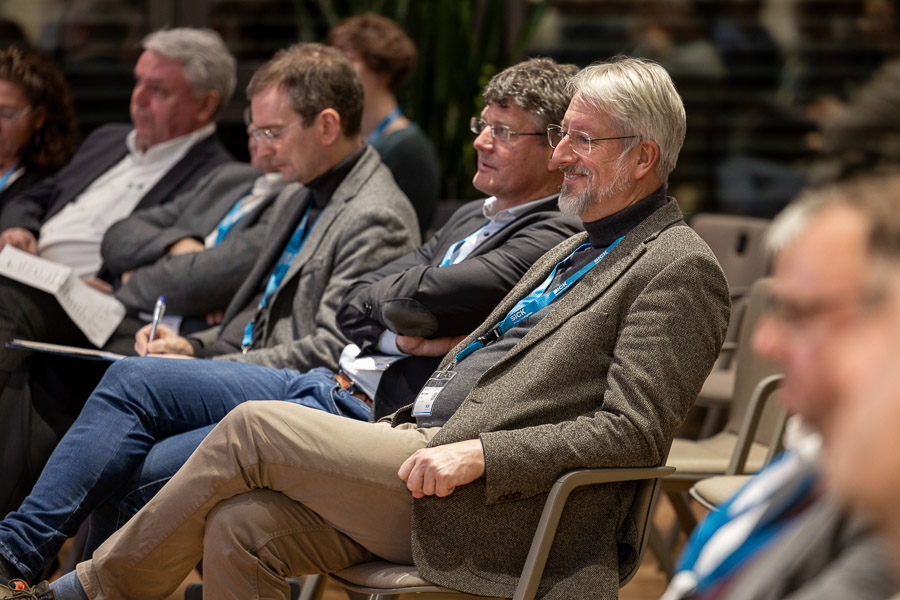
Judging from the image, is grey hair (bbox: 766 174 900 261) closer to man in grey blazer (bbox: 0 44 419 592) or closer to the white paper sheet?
man in grey blazer (bbox: 0 44 419 592)

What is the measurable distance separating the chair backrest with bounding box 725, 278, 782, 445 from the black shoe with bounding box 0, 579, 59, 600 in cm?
182

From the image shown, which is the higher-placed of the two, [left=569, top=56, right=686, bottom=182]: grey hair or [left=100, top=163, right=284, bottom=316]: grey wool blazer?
[left=569, top=56, right=686, bottom=182]: grey hair

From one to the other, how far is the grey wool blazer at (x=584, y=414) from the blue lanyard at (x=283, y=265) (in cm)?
104

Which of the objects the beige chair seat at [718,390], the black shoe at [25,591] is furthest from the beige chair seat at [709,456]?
the black shoe at [25,591]

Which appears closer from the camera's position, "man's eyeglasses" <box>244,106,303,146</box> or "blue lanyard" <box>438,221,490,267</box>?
"blue lanyard" <box>438,221,490,267</box>

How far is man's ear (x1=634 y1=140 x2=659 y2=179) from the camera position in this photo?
6.92ft

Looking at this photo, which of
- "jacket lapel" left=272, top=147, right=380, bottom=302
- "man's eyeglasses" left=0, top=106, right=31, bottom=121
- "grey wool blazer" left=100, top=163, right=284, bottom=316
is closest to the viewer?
"jacket lapel" left=272, top=147, right=380, bottom=302

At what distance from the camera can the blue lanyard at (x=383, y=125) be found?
3904mm

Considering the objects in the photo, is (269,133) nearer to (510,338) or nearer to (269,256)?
(269,256)

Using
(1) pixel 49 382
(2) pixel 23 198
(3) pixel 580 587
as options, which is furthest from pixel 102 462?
(2) pixel 23 198

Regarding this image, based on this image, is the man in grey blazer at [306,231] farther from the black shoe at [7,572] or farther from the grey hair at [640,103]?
the grey hair at [640,103]

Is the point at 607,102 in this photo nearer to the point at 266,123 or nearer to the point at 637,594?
the point at 266,123

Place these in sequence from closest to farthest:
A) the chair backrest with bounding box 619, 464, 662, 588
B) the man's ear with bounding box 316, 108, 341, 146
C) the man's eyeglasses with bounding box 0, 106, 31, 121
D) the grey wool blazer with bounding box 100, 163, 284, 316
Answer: the chair backrest with bounding box 619, 464, 662, 588
the man's ear with bounding box 316, 108, 341, 146
the grey wool blazer with bounding box 100, 163, 284, 316
the man's eyeglasses with bounding box 0, 106, 31, 121

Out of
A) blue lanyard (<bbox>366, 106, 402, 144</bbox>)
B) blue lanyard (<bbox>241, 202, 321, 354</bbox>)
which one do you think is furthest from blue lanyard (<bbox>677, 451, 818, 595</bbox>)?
blue lanyard (<bbox>366, 106, 402, 144</bbox>)
